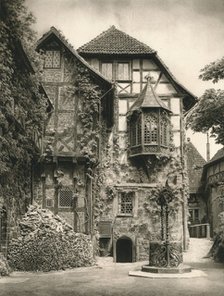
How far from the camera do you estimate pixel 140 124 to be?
68.4 feet

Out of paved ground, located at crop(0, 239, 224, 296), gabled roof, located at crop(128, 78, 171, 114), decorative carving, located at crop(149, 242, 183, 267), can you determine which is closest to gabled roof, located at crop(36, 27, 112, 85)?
gabled roof, located at crop(128, 78, 171, 114)

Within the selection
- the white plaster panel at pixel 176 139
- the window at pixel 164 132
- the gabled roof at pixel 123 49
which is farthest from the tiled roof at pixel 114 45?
the white plaster panel at pixel 176 139

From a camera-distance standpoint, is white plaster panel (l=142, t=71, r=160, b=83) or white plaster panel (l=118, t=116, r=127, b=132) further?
white plaster panel (l=142, t=71, r=160, b=83)

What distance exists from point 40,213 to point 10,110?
5.11 meters

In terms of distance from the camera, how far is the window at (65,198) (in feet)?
56.4

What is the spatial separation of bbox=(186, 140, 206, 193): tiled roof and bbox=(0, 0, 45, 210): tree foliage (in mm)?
16913

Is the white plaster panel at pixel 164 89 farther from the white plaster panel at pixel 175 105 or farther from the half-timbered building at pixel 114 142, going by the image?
the white plaster panel at pixel 175 105

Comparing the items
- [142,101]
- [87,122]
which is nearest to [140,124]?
[142,101]

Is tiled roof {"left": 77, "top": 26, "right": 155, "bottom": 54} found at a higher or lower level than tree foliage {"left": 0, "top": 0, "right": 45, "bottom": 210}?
higher

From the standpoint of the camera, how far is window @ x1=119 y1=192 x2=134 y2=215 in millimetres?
20844

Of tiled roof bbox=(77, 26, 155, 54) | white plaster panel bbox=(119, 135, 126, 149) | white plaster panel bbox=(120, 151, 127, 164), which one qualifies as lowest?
white plaster panel bbox=(120, 151, 127, 164)

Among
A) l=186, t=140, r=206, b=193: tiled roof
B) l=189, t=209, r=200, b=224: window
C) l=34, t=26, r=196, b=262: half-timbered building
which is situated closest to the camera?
l=34, t=26, r=196, b=262: half-timbered building

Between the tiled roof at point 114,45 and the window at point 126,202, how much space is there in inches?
271

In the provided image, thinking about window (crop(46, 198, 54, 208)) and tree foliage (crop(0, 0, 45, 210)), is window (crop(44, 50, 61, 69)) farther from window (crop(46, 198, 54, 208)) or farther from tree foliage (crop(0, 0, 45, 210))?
window (crop(46, 198, 54, 208))
